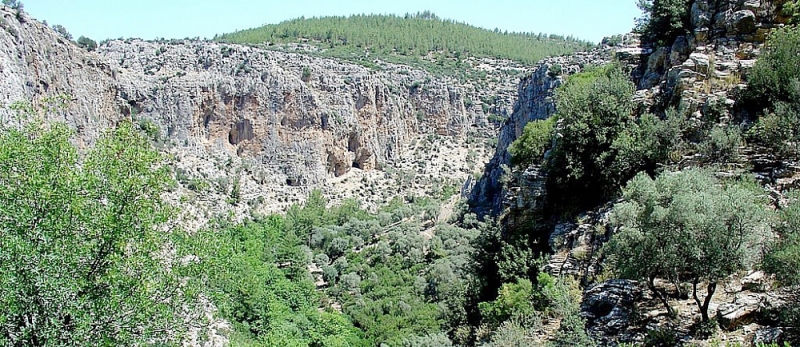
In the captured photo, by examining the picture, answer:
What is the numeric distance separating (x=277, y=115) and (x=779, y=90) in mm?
60405

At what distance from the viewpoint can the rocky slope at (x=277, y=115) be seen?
49000 mm

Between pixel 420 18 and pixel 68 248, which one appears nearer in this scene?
pixel 68 248

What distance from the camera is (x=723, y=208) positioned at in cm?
995

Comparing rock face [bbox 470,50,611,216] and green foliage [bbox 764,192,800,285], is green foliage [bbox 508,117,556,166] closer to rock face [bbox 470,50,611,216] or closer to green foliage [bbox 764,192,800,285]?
green foliage [bbox 764,192,800,285]

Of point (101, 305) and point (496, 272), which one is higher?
point (101, 305)

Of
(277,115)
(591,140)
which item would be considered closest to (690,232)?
(591,140)

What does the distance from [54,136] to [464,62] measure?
96.5m

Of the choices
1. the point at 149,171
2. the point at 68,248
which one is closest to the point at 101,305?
the point at 68,248

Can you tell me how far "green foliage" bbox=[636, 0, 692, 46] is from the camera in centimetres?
2117

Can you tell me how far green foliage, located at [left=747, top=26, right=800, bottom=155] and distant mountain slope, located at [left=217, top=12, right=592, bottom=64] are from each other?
77.4 m

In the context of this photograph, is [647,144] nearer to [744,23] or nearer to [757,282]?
[744,23]

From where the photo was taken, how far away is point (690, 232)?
33.2ft

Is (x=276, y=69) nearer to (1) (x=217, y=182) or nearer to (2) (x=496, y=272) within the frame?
(1) (x=217, y=182)

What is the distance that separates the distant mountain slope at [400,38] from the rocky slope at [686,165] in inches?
2850
